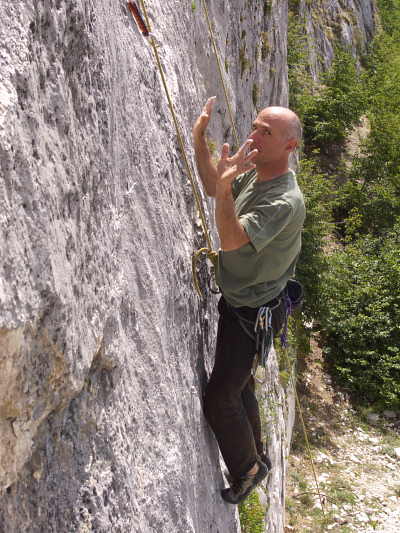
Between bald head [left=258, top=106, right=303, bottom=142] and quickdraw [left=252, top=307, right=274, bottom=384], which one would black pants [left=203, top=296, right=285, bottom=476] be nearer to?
quickdraw [left=252, top=307, right=274, bottom=384]

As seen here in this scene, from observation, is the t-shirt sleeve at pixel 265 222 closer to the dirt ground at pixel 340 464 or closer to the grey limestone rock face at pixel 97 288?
the grey limestone rock face at pixel 97 288

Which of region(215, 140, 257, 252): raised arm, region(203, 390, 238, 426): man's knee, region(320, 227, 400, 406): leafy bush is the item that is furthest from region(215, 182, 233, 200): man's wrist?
region(320, 227, 400, 406): leafy bush

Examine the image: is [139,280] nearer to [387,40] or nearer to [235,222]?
[235,222]

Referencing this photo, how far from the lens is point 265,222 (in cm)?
315

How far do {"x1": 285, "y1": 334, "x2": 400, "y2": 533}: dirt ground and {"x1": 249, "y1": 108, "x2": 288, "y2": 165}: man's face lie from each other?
6744 mm

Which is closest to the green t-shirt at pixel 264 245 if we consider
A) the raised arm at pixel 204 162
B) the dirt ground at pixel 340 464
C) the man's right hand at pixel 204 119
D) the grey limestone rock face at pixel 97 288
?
the raised arm at pixel 204 162

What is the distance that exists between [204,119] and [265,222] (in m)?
0.98

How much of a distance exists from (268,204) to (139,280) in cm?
92

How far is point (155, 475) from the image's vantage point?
9.25 feet

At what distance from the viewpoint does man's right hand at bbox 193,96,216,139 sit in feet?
11.9

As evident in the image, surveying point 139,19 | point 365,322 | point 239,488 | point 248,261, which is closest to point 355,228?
point 365,322

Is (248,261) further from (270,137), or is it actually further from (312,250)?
(312,250)

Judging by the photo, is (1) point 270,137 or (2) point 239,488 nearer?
(1) point 270,137

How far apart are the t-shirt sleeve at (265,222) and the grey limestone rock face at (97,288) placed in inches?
22.7
